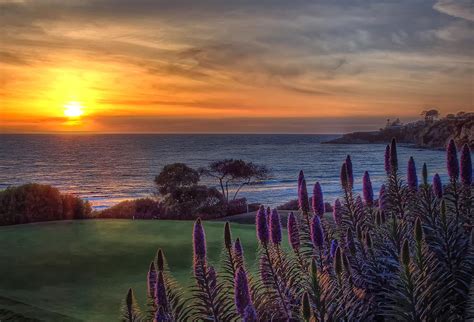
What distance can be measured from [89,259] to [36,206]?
371 inches

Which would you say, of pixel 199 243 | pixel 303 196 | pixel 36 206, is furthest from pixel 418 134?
pixel 199 243

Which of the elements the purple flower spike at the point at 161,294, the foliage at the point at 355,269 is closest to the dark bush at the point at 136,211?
the foliage at the point at 355,269

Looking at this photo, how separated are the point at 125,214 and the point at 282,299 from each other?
21027 mm

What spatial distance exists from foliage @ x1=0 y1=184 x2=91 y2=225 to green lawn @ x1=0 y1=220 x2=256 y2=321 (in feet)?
15.7

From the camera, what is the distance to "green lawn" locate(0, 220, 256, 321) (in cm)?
905

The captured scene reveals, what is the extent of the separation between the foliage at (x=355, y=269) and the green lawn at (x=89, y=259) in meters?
4.78

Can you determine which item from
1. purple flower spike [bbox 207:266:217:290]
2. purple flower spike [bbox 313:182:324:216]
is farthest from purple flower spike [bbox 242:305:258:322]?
purple flower spike [bbox 313:182:324:216]

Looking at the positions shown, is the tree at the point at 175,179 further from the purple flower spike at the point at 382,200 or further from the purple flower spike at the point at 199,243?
the purple flower spike at the point at 199,243

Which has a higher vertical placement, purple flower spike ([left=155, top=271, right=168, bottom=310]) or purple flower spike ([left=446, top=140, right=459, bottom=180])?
purple flower spike ([left=446, top=140, right=459, bottom=180])

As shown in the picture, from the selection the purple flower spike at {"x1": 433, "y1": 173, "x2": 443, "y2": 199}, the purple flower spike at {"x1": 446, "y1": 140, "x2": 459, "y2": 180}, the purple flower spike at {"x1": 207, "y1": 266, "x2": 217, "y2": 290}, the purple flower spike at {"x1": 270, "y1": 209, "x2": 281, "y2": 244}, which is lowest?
the purple flower spike at {"x1": 207, "y1": 266, "x2": 217, "y2": 290}

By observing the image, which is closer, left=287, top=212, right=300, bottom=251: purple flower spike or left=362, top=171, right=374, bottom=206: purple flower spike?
left=287, top=212, right=300, bottom=251: purple flower spike

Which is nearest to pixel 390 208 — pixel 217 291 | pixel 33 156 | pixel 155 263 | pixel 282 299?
Answer: pixel 282 299

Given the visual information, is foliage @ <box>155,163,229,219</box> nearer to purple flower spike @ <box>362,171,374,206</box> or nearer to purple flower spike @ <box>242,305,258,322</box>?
purple flower spike @ <box>362,171,374,206</box>

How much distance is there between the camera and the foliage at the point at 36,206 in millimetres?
19119
